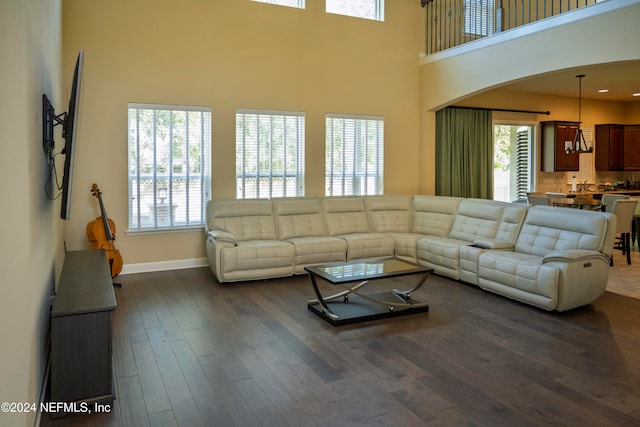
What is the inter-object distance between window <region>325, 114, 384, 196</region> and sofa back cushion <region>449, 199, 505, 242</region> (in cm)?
163

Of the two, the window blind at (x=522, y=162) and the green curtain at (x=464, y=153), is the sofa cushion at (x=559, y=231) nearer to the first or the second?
Result: the green curtain at (x=464, y=153)

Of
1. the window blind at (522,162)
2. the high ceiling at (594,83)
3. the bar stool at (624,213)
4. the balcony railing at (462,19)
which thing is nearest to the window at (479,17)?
the balcony railing at (462,19)

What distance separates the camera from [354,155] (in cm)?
741

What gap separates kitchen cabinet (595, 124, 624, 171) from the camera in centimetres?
974

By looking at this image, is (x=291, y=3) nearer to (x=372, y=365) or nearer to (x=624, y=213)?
(x=372, y=365)

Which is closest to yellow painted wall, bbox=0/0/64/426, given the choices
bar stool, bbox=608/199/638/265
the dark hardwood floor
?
the dark hardwood floor

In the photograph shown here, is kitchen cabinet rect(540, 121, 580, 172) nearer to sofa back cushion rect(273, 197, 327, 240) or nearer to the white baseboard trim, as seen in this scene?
sofa back cushion rect(273, 197, 327, 240)

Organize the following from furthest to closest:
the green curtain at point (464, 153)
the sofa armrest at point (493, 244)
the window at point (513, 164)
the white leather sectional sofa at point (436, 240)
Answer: the window at point (513, 164) < the green curtain at point (464, 153) < the sofa armrest at point (493, 244) < the white leather sectional sofa at point (436, 240)

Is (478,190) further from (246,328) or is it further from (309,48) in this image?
(246,328)

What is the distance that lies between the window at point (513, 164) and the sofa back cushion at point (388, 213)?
289 cm

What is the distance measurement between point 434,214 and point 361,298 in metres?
2.53

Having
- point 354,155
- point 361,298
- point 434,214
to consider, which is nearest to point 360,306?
point 361,298

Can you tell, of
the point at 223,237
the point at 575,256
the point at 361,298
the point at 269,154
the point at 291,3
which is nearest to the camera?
the point at 575,256

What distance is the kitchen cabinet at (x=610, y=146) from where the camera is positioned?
9.74m
